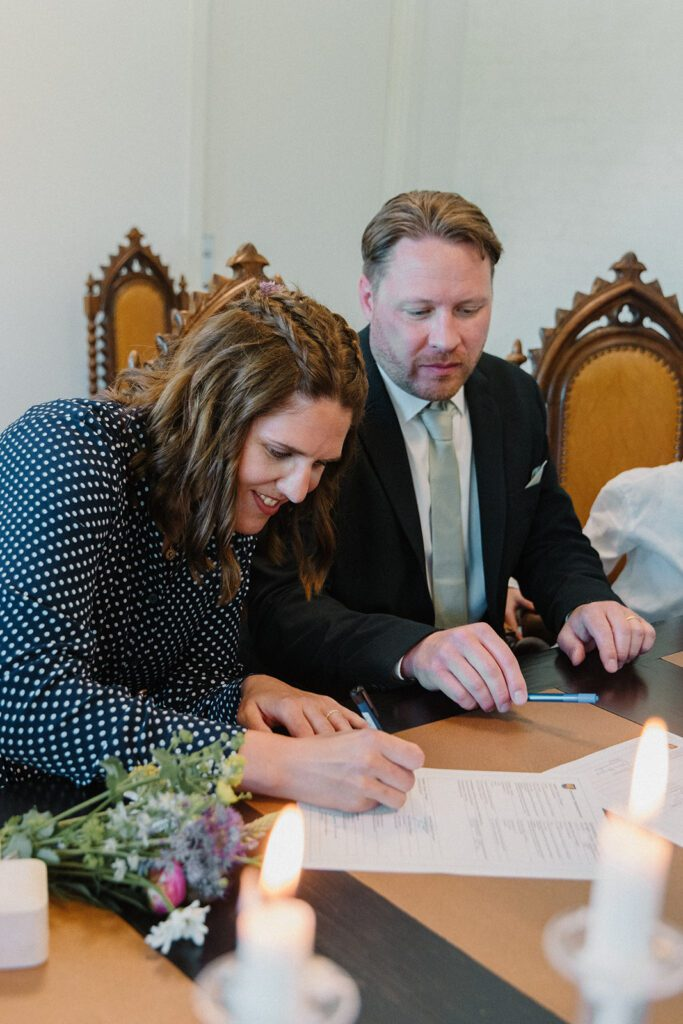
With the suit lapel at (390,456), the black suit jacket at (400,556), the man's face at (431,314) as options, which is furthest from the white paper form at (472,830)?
the man's face at (431,314)

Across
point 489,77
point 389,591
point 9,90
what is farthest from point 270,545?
point 489,77

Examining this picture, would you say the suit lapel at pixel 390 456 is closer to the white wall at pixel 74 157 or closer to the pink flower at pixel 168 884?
the pink flower at pixel 168 884

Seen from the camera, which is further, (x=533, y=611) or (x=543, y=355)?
(x=543, y=355)

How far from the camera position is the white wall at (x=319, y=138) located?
149 inches

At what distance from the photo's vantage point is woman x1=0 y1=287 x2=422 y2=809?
1.08 meters

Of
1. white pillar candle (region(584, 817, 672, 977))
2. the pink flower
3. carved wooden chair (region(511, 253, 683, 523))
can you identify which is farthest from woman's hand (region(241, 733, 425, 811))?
carved wooden chair (region(511, 253, 683, 523))

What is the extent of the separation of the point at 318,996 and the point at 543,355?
2.20 metres

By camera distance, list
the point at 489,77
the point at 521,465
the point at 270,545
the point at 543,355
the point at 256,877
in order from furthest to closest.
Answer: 1. the point at 489,77
2. the point at 543,355
3. the point at 521,465
4. the point at 270,545
5. the point at 256,877

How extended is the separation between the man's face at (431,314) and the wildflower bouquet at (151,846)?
3.70ft

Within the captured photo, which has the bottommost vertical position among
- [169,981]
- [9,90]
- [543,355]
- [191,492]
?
[169,981]

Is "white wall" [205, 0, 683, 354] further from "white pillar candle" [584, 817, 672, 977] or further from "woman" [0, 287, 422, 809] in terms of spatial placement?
"white pillar candle" [584, 817, 672, 977]

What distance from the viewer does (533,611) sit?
2.16 m

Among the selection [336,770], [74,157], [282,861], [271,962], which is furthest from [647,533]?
[74,157]

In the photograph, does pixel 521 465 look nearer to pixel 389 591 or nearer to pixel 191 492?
pixel 389 591
